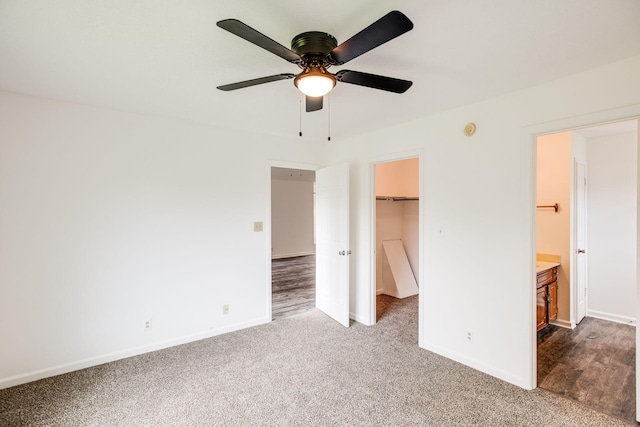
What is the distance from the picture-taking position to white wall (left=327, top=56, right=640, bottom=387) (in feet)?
7.14

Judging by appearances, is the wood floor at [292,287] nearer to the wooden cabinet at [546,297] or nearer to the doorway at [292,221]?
the doorway at [292,221]

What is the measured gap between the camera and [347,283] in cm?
372

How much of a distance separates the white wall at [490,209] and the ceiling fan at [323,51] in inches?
51.9

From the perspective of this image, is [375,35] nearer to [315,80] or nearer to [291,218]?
[315,80]

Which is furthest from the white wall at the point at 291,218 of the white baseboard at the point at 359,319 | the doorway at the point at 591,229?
the doorway at the point at 591,229

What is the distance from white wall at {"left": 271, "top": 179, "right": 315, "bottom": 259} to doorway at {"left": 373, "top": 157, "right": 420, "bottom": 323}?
4391 millimetres

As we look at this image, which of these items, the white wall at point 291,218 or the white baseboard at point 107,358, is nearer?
the white baseboard at point 107,358

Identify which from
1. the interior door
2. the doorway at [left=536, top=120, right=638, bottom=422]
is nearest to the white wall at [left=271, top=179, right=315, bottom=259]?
the doorway at [left=536, top=120, right=638, bottom=422]

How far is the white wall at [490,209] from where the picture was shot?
2.18m

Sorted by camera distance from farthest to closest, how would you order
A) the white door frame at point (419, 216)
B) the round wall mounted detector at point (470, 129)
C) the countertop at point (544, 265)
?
the countertop at point (544, 265), the white door frame at point (419, 216), the round wall mounted detector at point (470, 129)

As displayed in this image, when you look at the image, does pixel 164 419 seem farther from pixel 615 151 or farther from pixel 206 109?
pixel 615 151

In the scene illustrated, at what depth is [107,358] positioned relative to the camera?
2.86 metres

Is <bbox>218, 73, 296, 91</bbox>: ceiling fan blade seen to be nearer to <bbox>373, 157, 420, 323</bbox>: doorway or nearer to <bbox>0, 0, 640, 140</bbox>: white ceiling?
<bbox>0, 0, 640, 140</bbox>: white ceiling

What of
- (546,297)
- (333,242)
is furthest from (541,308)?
(333,242)
